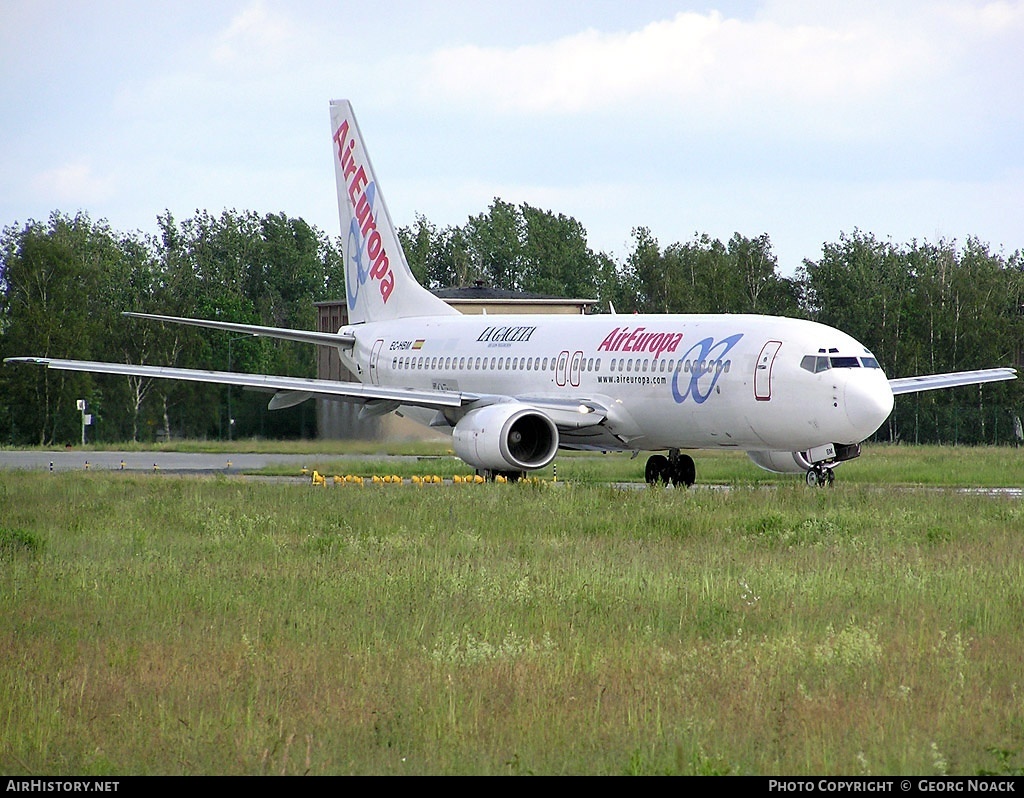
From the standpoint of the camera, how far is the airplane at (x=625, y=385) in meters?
25.9

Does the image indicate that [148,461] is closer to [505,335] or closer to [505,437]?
[505,335]

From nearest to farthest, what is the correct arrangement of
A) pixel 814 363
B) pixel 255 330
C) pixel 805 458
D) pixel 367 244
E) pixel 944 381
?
pixel 814 363, pixel 805 458, pixel 944 381, pixel 255 330, pixel 367 244

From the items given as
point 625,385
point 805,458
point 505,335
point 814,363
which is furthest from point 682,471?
point 814,363

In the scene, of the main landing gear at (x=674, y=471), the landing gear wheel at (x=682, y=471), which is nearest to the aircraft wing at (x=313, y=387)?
the main landing gear at (x=674, y=471)

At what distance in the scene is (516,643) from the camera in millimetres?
11203

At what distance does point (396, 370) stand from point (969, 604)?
24.4 meters

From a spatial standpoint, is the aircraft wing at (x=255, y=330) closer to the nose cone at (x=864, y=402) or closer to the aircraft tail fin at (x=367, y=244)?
the aircraft tail fin at (x=367, y=244)

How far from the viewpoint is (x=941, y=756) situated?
8.09 meters

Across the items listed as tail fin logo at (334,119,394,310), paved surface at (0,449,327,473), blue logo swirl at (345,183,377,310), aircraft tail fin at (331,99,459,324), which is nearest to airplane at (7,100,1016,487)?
aircraft tail fin at (331,99,459,324)

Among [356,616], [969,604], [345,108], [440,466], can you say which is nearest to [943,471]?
[440,466]

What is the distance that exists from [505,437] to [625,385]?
2613 millimetres

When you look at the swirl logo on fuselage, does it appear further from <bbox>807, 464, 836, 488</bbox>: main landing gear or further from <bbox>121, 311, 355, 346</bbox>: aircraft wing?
<bbox>121, 311, 355, 346</bbox>: aircraft wing

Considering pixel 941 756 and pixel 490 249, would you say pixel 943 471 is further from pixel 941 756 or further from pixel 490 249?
pixel 490 249

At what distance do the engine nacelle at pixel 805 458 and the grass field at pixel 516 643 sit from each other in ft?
19.2
